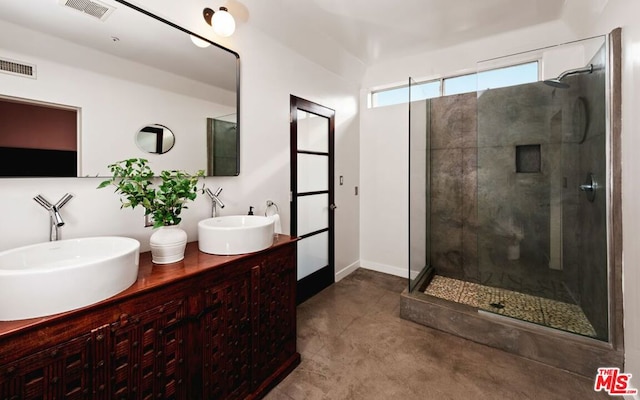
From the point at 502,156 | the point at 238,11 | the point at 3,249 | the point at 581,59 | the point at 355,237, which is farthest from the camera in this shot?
the point at 355,237

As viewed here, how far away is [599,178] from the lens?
6.25ft

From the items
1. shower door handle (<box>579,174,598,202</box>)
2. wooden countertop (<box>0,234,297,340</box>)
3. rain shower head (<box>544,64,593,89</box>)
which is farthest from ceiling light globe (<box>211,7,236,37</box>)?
shower door handle (<box>579,174,598,202</box>)

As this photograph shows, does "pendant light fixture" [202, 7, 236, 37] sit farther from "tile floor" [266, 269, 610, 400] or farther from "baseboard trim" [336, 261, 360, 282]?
"baseboard trim" [336, 261, 360, 282]

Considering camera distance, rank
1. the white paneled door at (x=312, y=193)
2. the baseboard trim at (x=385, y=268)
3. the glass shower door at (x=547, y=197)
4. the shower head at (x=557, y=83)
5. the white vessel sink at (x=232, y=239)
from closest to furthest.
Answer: the white vessel sink at (x=232, y=239) → the glass shower door at (x=547, y=197) → the shower head at (x=557, y=83) → the white paneled door at (x=312, y=193) → the baseboard trim at (x=385, y=268)

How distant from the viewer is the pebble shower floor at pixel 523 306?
1.99m

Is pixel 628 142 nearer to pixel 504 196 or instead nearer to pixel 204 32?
pixel 504 196

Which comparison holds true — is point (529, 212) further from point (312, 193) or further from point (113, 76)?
point (113, 76)

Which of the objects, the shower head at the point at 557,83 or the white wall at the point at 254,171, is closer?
the white wall at the point at 254,171

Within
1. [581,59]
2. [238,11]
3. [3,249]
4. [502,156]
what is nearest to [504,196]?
[502,156]

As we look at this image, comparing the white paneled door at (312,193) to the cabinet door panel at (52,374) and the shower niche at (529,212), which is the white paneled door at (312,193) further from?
the cabinet door panel at (52,374)

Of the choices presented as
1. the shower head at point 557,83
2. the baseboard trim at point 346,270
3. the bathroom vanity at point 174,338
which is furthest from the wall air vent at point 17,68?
the shower head at point 557,83

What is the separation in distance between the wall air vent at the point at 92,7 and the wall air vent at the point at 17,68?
1.09 feet

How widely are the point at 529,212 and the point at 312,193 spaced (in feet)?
6.59

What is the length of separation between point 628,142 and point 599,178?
1.26 ft
